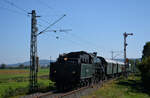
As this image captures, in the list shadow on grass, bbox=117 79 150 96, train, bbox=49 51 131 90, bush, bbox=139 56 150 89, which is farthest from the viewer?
bush, bbox=139 56 150 89

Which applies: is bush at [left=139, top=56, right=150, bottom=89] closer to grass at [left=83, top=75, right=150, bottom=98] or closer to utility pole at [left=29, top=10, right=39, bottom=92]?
grass at [left=83, top=75, right=150, bottom=98]

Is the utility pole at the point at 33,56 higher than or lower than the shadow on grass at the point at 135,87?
higher

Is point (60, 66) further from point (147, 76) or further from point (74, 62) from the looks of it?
point (147, 76)

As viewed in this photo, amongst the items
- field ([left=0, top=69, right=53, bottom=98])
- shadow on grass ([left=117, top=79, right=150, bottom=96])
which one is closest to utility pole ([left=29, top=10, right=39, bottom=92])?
field ([left=0, top=69, right=53, bottom=98])

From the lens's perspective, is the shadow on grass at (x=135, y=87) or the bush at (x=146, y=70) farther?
the bush at (x=146, y=70)

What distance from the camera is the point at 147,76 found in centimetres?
2920

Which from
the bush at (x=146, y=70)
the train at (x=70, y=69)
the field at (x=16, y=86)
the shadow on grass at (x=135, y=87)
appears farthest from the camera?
the bush at (x=146, y=70)

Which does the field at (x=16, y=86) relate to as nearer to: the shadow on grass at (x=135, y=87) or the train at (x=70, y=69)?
the train at (x=70, y=69)

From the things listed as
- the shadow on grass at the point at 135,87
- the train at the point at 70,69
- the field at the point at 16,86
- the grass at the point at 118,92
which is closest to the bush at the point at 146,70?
the shadow on grass at the point at 135,87

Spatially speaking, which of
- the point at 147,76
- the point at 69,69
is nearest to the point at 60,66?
the point at 69,69

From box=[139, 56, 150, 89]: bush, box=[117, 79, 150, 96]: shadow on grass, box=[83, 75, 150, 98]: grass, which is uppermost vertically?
box=[139, 56, 150, 89]: bush

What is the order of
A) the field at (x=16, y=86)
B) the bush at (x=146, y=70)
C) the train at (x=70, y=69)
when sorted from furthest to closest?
the bush at (x=146, y=70), the train at (x=70, y=69), the field at (x=16, y=86)

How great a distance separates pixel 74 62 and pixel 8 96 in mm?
6329

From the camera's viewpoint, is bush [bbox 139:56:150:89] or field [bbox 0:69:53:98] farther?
bush [bbox 139:56:150:89]
